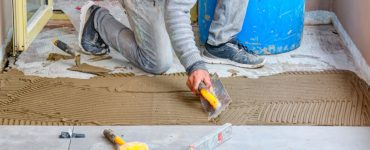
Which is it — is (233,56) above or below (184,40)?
below

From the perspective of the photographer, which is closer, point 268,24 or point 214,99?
point 214,99

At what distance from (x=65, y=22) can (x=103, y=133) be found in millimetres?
1666

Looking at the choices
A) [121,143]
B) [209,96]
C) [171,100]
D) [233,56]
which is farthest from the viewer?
[233,56]

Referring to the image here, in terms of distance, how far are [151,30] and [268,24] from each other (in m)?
0.66

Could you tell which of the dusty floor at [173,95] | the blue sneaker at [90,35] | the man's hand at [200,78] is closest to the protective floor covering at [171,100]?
the dusty floor at [173,95]

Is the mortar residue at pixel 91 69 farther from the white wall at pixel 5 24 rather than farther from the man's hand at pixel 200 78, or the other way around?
the man's hand at pixel 200 78

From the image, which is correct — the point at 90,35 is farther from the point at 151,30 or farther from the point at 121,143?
the point at 121,143

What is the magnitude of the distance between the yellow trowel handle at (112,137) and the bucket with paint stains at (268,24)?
45.0 inches

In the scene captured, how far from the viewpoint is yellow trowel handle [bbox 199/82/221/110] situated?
2379mm

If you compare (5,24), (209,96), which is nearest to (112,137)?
(209,96)

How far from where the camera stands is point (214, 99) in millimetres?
2385

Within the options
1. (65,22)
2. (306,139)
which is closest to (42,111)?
(306,139)

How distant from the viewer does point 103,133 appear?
2.30m

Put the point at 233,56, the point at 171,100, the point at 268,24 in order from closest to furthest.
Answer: the point at 171,100 < the point at 233,56 < the point at 268,24
